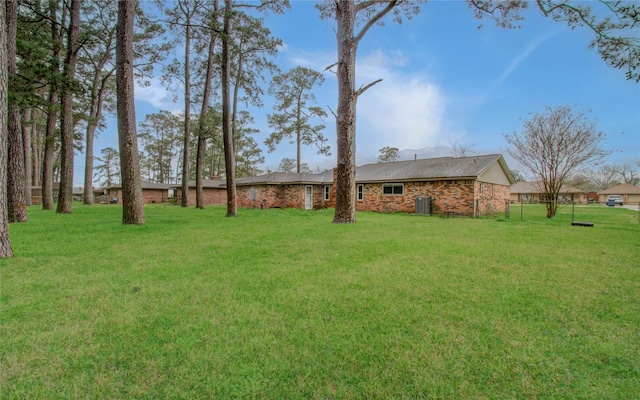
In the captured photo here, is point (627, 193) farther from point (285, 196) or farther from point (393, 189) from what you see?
point (285, 196)

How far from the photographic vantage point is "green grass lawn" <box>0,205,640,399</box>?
1623 millimetres

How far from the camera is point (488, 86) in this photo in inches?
511

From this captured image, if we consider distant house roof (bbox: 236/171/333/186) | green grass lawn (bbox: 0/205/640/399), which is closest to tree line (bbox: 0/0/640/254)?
green grass lawn (bbox: 0/205/640/399)

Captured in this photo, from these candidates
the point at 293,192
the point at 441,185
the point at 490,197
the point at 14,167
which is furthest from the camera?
the point at 293,192

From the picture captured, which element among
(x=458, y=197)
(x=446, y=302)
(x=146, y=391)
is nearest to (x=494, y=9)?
(x=458, y=197)

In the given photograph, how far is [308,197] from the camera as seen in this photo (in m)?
20.1

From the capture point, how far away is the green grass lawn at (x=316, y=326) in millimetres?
1623

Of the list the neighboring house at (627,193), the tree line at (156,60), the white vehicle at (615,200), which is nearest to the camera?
the tree line at (156,60)

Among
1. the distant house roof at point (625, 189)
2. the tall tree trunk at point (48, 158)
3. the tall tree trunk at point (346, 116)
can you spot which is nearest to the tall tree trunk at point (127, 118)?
the tall tree trunk at point (346, 116)

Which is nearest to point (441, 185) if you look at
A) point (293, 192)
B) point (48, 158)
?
point (293, 192)

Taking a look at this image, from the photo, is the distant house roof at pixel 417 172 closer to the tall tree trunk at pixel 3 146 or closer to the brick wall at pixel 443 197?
the brick wall at pixel 443 197

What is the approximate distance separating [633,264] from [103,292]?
771cm

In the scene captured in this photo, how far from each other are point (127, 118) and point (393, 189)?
1396 centimetres

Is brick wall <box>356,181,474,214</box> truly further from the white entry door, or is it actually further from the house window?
the white entry door
